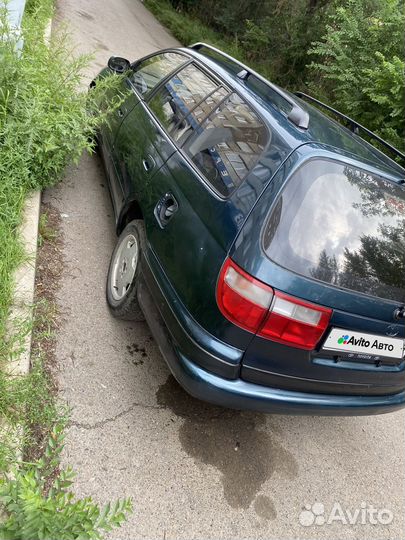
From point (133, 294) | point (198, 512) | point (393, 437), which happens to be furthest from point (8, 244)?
point (393, 437)

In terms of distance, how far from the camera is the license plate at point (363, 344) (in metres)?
2.32

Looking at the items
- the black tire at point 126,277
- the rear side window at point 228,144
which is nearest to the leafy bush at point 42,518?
the black tire at point 126,277

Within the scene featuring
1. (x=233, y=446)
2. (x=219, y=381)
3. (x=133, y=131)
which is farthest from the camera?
(x=133, y=131)

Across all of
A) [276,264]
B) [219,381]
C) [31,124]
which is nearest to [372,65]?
[31,124]

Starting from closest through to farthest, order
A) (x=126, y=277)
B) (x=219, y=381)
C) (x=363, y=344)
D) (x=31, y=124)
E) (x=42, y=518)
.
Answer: (x=42, y=518), (x=219, y=381), (x=363, y=344), (x=126, y=277), (x=31, y=124)

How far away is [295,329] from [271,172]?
30.6 inches

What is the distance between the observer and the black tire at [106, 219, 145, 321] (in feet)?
10.0

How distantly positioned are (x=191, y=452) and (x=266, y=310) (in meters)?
1.05

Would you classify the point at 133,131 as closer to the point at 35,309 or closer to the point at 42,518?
the point at 35,309

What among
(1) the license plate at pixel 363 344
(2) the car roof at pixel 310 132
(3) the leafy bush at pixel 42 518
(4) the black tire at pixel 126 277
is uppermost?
(2) the car roof at pixel 310 132

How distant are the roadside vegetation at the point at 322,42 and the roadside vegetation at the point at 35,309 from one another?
4.78m

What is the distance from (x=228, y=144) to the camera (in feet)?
8.93

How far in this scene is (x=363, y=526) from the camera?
2.73m

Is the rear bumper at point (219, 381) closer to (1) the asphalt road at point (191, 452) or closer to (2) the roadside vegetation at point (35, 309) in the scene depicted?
(1) the asphalt road at point (191, 452)
